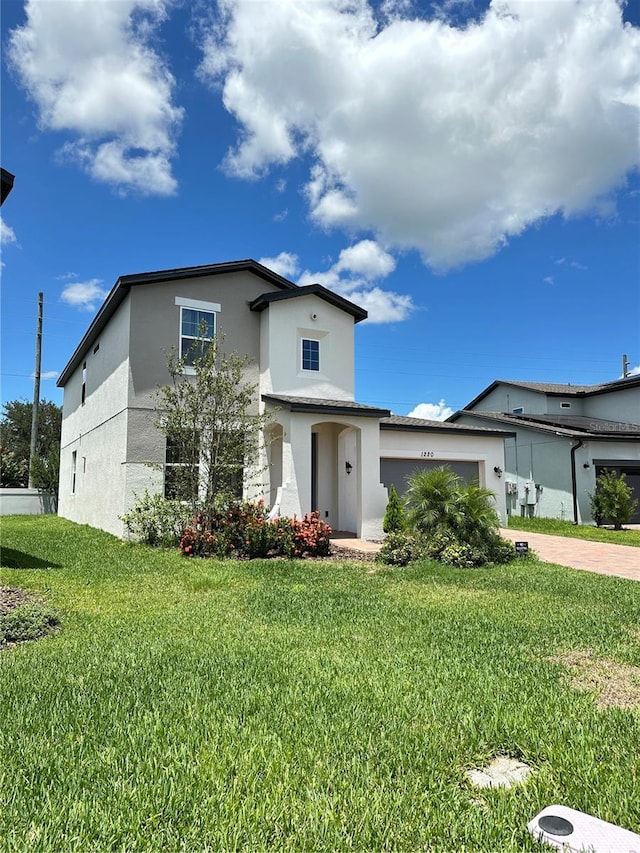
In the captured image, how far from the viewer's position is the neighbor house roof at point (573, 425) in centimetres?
2033

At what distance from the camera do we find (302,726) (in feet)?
11.0

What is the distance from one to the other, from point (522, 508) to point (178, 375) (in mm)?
15725

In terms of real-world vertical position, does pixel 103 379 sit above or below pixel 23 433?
above

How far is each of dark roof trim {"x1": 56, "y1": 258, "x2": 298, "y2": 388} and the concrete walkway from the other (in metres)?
8.07

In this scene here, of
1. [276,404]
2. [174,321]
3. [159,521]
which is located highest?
[174,321]

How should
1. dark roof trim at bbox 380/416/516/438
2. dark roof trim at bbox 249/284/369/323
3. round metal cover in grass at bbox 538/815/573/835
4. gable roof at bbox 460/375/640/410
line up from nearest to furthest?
round metal cover in grass at bbox 538/815/573/835, dark roof trim at bbox 249/284/369/323, dark roof trim at bbox 380/416/516/438, gable roof at bbox 460/375/640/410

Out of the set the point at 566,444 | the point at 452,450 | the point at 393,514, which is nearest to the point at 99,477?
the point at 393,514

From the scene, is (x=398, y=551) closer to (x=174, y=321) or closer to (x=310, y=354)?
(x=310, y=354)

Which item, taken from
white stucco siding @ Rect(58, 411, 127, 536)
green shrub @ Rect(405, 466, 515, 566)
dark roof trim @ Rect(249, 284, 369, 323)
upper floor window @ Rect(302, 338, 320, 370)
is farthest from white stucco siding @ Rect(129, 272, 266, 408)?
green shrub @ Rect(405, 466, 515, 566)

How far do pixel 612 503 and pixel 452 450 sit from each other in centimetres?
660

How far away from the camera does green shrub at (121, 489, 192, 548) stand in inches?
502

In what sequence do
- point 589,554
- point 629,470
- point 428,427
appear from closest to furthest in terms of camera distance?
point 589,554 → point 428,427 → point 629,470

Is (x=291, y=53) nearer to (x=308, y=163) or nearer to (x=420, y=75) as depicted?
(x=420, y=75)

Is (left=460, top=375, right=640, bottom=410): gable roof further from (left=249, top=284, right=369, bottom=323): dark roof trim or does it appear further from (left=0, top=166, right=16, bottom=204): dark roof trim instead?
(left=0, top=166, right=16, bottom=204): dark roof trim
